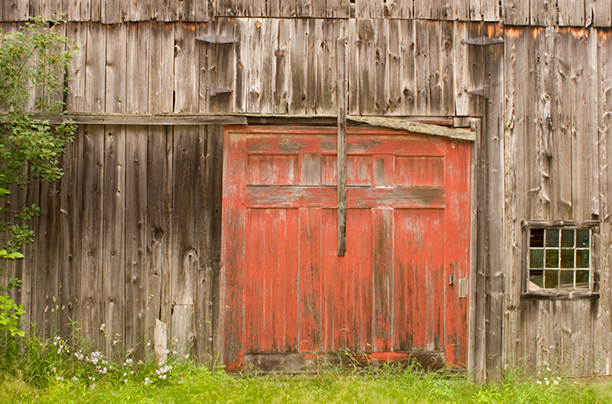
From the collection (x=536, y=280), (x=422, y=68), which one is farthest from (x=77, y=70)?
(x=536, y=280)

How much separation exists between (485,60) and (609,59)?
127 cm

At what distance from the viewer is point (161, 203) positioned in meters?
4.52

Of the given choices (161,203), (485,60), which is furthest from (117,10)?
(485,60)

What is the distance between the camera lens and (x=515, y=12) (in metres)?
4.62

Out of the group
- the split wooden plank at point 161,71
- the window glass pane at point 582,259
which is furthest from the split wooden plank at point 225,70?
the window glass pane at point 582,259

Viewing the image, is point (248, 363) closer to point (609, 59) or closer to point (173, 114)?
point (173, 114)

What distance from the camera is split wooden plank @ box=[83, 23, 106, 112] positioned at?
4.55 m

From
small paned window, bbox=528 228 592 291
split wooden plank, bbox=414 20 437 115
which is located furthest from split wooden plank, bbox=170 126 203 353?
small paned window, bbox=528 228 592 291

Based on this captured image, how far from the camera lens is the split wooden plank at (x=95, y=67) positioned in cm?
455

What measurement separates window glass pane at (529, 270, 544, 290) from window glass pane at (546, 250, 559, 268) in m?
0.11

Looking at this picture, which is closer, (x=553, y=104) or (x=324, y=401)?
(x=324, y=401)

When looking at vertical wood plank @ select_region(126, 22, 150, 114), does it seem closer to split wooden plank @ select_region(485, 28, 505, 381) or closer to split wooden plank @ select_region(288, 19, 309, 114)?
split wooden plank @ select_region(288, 19, 309, 114)

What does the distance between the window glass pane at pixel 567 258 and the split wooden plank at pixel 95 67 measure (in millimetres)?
4839

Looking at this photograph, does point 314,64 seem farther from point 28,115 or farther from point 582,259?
point 582,259
